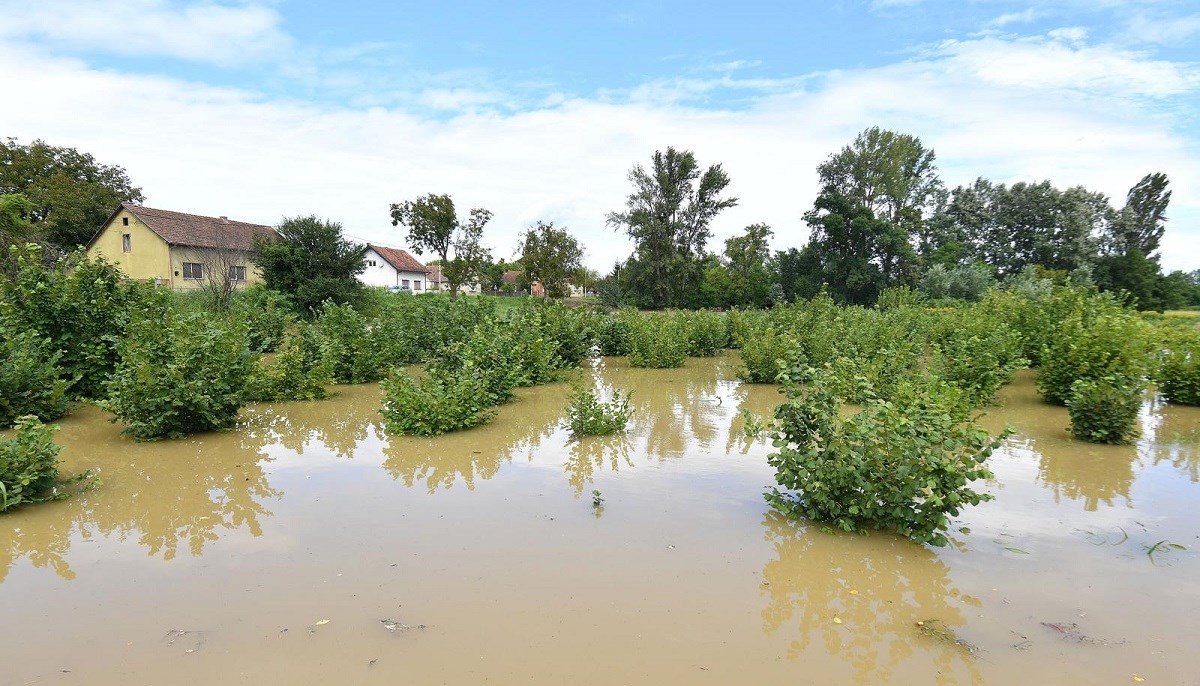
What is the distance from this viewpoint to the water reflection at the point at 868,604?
3.60 m

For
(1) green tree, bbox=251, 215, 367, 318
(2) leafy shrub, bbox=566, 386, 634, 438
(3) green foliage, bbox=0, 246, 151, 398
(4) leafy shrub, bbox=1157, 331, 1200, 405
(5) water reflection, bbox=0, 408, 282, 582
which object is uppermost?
(1) green tree, bbox=251, 215, 367, 318

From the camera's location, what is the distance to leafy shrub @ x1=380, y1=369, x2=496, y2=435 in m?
8.73

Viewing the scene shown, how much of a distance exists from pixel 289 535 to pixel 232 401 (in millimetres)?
4191

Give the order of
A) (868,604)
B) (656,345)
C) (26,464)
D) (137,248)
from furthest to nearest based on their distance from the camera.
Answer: (137,248), (656,345), (26,464), (868,604)

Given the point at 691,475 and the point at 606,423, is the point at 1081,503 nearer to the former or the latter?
the point at 691,475

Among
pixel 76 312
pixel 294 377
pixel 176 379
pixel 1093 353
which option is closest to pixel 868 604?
pixel 1093 353

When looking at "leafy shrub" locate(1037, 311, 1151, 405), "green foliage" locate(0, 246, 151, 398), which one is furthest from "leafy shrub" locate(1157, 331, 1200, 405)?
"green foliage" locate(0, 246, 151, 398)

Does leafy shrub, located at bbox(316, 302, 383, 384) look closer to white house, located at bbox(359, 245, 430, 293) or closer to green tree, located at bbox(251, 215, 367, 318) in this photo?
green tree, located at bbox(251, 215, 367, 318)

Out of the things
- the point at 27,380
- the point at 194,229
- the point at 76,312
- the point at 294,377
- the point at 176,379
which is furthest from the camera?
the point at 194,229

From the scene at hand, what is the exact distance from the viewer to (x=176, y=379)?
26.5 feet

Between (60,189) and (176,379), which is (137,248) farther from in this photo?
(176,379)

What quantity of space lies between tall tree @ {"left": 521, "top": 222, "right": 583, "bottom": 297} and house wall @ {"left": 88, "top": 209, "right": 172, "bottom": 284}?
22440 mm

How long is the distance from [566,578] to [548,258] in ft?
144

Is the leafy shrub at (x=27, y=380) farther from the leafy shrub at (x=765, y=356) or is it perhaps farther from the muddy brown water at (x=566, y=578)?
the leafy shrub at (x=765, y=356)
